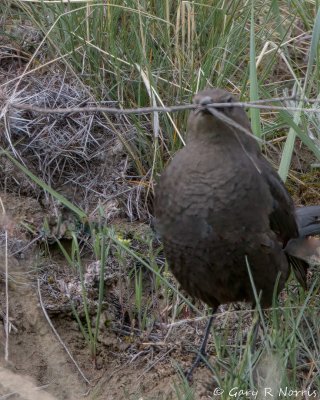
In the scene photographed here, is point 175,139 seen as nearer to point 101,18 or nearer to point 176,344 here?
point 101,18

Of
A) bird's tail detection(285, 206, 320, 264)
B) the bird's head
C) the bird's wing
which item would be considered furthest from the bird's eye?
bird's tail detection(285, 206, 320, 264)

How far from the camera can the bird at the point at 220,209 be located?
154 inches

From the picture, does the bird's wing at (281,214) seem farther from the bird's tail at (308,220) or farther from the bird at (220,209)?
the bird's tail at (308,220)

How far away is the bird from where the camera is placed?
12.8ft

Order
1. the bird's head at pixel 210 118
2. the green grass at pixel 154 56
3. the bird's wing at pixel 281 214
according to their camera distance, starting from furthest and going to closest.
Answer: the green grass at pixel 154 56 < the bird's wing at pixel 281 214 < the bird's head at pixel 210 118

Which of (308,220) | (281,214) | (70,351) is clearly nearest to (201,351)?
(70,351)

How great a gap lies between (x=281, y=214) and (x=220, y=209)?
41 centimetres

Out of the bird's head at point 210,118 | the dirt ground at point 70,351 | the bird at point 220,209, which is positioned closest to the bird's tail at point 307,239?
the bird at point 220,209

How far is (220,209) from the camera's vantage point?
3.90 meters

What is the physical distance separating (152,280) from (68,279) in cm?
→ 41

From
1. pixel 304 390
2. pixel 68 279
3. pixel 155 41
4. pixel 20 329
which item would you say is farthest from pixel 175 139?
pixel 304 390

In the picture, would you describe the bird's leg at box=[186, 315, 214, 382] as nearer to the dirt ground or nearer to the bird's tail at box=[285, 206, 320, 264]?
the dirt ground

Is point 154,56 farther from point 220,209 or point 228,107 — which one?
point 220,209

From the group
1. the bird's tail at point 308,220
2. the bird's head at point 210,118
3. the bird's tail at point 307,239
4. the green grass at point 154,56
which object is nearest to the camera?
the bird's head at point 210,118
